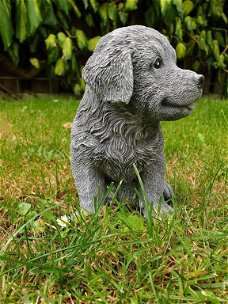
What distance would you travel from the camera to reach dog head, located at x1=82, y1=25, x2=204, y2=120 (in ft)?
4.32

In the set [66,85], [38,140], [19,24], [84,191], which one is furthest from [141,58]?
[66,85]

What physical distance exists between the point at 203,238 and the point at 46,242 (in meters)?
0.54

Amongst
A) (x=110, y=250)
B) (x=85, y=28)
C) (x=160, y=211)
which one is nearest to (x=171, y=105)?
(x=160, y=211)

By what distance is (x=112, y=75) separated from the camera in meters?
1.32

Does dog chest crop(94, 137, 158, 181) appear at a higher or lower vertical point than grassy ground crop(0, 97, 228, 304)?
higher

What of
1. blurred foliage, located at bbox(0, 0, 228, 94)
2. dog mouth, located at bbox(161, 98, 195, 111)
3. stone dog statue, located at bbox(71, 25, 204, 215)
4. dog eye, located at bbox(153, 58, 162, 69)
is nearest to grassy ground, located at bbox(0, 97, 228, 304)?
stone dog statue, located at bbox(71, 25, 204, 215)

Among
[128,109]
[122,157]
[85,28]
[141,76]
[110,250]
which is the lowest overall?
[110,250]

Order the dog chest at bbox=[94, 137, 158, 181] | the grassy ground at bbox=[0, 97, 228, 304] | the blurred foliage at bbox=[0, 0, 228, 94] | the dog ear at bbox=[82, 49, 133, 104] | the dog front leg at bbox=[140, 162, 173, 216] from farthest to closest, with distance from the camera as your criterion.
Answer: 1. the blurred foliage at bbox=[0, 0, 228, 94]
2. the dog front leg at bbox=[140, 162, 173, 216]
3. the dog chest at bbox=[94, 137, 158, 181]
4. the dog ear at bbox=[82, 49, 133, 104]
5. the grassy ground at bbox=[0, 97, 228, 304]

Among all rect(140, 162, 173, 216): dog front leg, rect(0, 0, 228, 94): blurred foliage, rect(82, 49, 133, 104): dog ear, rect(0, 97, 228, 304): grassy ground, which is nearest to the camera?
rect(0, 97, 228, 304): grassy ground

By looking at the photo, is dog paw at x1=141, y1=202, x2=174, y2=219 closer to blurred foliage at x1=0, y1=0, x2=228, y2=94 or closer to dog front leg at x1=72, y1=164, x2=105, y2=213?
dog front leg at x1=72, y1=164, x2=105, y2=213

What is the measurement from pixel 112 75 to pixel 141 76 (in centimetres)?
10

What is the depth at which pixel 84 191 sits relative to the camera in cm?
155

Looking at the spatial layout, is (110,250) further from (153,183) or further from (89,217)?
(153,183)

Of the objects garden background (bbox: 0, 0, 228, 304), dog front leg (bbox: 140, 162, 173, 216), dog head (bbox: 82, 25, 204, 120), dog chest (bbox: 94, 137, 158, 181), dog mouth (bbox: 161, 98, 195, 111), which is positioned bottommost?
garden background (bbox: 0, 0, 228, 304)
